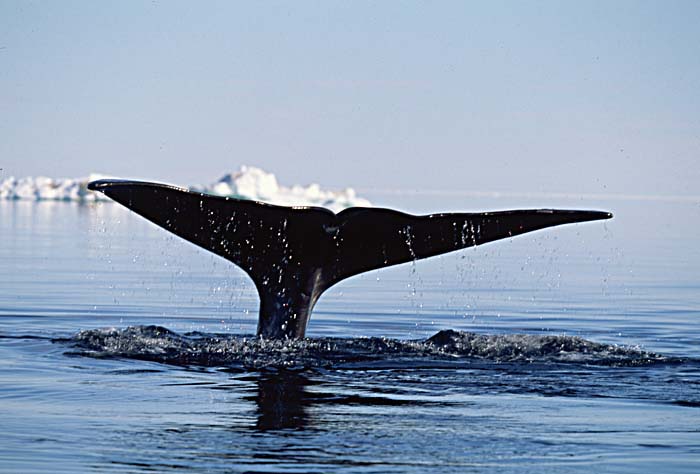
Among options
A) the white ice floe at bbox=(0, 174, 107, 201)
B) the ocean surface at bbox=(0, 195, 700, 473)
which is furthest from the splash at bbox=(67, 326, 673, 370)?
the white ice floe at bbox=(0, 174, 107, 201)

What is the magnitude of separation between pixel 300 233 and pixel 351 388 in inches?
59.1

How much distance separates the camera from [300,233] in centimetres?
940

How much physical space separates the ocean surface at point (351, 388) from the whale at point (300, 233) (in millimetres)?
447

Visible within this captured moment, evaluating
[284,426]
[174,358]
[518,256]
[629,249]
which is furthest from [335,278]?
[629,249]

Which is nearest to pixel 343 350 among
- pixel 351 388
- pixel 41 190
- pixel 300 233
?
pixel 300 233

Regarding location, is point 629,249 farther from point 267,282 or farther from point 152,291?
point 267,282

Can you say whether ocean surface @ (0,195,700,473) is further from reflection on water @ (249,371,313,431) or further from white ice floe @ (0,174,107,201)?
white ice floe @ (0,174,107,201)

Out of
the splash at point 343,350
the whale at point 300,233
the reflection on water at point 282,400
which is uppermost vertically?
the whale at point 300,233

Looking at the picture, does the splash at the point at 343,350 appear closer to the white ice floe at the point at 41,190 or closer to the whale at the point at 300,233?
the whale at the point at 300,233

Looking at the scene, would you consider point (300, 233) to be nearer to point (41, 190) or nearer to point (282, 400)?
point (282, 400)

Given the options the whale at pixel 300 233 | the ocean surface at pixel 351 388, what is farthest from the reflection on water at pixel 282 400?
the whale at pixel 300 233

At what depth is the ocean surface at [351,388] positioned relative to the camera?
20.3 feet

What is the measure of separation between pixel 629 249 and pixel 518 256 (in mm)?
5283

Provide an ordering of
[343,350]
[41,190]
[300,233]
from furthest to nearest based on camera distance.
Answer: [41,190] < [343,350] < [300,233]
